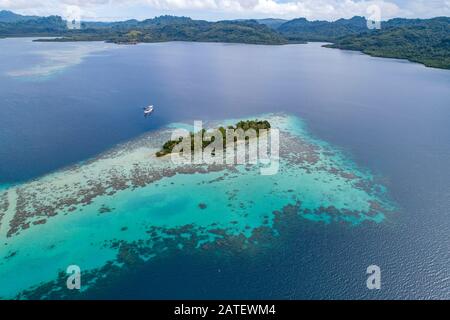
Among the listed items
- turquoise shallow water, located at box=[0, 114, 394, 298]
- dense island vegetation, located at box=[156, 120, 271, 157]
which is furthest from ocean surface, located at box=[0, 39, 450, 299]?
dense island vegetation, located at box=[156, 120, 271, 157]

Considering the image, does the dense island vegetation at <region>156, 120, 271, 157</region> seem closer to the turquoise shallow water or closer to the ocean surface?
the turquoise shallow water

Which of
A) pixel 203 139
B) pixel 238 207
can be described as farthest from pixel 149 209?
pixel 203 139

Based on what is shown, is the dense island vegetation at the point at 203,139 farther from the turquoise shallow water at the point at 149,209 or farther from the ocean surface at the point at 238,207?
the ocean surface at the point at 238,207

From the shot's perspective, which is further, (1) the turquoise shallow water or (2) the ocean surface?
(1) the turquoise shallow water
